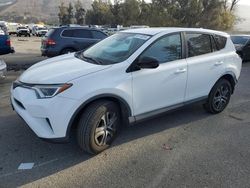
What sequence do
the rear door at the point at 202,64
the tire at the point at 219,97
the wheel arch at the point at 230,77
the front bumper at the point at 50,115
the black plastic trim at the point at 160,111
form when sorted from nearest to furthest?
the front bumper at the point at 50,115, the black plastic trim at the point at 160,111, the rear door at the point at 202,64, the tire at the point at 219,97, the wheel arch at the point at 230,77

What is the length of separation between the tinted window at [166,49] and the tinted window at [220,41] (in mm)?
1082

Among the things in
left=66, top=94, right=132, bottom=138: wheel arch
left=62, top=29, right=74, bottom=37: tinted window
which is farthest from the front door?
left=62, top=29, right=74, bottom=37: tinted window

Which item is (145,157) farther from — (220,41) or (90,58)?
(220,41)

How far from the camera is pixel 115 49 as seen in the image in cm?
531

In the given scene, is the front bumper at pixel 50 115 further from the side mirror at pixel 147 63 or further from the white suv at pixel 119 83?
the side mirror at pixel 147 63

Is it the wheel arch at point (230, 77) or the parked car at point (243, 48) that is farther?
the parked car at point (243, 48)

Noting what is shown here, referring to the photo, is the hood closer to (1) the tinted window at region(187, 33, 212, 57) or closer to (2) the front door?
(2) the front door

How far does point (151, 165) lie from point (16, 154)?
1830 millimetres

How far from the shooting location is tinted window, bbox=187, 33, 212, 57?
5.67m

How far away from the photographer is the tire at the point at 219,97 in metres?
6.18

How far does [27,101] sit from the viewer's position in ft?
14.1

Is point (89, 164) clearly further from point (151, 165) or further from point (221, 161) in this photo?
point (221, 161)

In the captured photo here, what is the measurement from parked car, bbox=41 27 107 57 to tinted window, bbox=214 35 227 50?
Result: 7340 millimetres

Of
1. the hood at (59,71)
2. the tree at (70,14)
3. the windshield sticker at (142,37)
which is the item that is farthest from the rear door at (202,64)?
the tree at (70,14)
